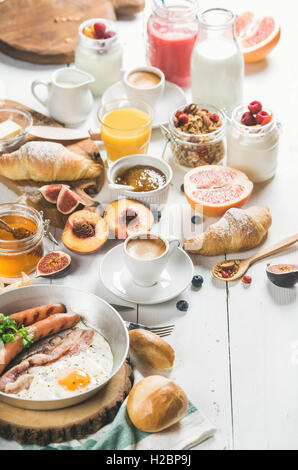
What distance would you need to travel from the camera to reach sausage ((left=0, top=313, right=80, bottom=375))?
2141mm

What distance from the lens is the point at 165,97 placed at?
352cm

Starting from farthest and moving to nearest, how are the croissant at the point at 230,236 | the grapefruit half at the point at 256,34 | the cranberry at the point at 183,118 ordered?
the grapefruit half at the point at 256,34, the cranberry at the point at 183,118, the croissant at the point at 230,236

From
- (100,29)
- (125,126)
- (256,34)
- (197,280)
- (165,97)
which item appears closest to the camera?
(197,280)

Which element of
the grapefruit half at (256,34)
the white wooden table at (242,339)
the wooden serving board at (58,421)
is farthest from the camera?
the grapefruit half at (256,34)

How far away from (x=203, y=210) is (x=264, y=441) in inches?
45.9

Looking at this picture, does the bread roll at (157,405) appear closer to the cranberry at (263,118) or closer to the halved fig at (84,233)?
the halved fig at (84,233)

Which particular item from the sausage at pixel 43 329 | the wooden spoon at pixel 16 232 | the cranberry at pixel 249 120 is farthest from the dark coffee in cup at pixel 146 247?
the cranberry at pixel 249 120

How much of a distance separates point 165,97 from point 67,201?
3.41 feet

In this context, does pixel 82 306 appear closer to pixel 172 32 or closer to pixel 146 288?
pixel 146 288

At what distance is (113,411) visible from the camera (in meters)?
2.07

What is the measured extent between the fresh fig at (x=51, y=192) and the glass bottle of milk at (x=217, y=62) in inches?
40.9

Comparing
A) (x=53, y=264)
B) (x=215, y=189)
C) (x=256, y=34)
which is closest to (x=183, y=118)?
(x=215, y=189)

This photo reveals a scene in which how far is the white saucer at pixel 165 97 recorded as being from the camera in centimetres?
345
